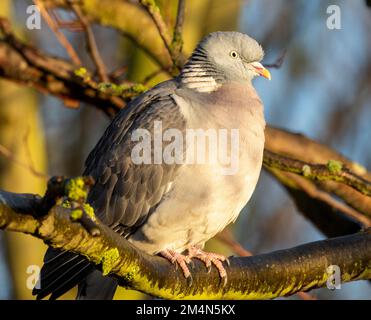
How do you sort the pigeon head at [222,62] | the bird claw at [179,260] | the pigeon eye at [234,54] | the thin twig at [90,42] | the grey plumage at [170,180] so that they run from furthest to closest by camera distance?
the thin twig at [90,42] < the pigeon eye at [234,54] < the pigeon head at [222,62] < the grey plumage at [170,180] < the bird claw at [179,260]

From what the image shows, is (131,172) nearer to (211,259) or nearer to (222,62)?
(211,259)

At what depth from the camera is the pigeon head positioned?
4699 millimetres

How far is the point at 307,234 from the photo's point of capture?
9.42 meters

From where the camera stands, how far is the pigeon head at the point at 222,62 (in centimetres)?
470

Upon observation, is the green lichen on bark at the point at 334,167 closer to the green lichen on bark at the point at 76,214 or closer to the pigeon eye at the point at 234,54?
the pigeon eye at the point at 234,54

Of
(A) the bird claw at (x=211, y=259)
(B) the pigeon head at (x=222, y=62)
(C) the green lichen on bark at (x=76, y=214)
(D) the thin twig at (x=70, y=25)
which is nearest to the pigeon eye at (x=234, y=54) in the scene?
(B) the pigeon head at (x=222, y=62)

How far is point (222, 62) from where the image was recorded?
4859 millimetres

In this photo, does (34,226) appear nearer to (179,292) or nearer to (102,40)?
(179,292)

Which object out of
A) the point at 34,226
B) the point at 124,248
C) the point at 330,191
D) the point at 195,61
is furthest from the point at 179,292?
the point at 330,191

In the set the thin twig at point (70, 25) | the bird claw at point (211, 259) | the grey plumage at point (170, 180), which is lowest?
the bird claw at point (211, 259)

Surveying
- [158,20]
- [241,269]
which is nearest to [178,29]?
[158,20]

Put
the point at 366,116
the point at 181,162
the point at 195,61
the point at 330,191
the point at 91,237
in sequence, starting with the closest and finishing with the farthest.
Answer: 1. the point at 91,237
2. the point at 181,162
3. the point at 195,61
4. the point at 330,191
5. the point at 366,116

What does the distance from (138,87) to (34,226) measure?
2314mm

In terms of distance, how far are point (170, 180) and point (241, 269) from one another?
69 centimetres
